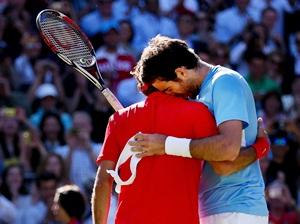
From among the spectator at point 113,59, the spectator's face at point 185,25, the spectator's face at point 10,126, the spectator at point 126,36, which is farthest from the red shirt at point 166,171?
the spectator's face at point 185,25

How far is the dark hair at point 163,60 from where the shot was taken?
5.48 metres

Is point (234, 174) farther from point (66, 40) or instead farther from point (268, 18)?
point (268, 18)

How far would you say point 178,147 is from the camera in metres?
5.39

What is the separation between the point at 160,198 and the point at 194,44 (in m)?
8.82

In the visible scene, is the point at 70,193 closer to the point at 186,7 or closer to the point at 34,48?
the point at 34,48

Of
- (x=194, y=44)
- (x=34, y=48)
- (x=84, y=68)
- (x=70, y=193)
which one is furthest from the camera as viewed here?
(x=194, y=44)

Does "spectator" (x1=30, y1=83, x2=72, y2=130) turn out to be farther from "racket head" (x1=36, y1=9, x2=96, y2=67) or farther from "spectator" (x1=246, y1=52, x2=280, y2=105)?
"racket head" (x1=36, y1=9, x2=96, y2=67)

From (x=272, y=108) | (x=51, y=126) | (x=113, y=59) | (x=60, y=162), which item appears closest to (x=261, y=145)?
(x=60, y=162)

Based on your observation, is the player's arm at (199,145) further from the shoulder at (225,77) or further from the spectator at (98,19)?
the spectator at (98,19)

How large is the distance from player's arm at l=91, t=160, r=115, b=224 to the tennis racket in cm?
78

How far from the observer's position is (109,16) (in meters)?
14.3

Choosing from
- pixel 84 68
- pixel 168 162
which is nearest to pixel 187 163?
pixel 168 162

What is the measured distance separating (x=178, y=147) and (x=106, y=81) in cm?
770

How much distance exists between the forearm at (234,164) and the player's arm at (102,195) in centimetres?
54
